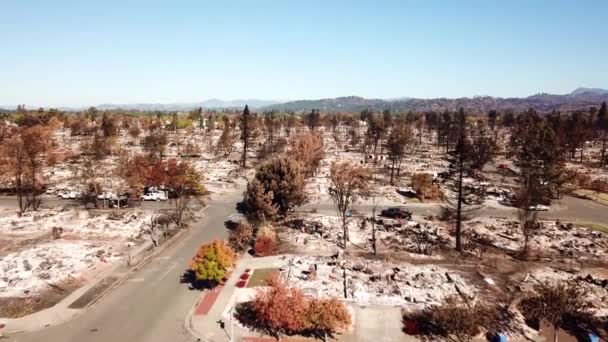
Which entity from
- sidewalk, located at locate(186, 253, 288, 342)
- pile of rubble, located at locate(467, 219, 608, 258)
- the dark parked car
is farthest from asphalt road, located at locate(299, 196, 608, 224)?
sidewalk, located at locate(186, 253, 288, 342)

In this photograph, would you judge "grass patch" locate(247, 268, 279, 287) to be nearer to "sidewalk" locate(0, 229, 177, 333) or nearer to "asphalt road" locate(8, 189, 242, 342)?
"asphalt road" locate(8, 189, 242, 342)

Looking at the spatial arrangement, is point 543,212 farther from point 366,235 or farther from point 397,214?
point 366,235

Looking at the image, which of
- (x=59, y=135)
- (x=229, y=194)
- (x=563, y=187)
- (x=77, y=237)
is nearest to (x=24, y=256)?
(x=77, y=237)

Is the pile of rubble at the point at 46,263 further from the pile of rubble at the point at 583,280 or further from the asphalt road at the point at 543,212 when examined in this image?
the pile of rubble at the point at 583,280

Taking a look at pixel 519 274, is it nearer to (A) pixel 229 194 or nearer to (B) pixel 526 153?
(B) pixel 526 153

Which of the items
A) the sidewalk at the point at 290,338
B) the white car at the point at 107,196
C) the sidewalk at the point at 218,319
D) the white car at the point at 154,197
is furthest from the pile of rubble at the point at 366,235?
the white car at the point at 107,196
